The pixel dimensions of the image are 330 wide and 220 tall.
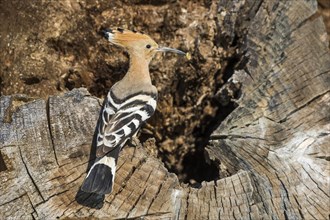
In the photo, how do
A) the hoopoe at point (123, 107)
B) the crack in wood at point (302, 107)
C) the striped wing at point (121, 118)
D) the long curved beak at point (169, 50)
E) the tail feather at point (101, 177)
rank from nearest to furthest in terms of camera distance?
the tail feather at point (101, 177) < the hoopoe at point (123, 107) < the striped wing at point (121, 118) < the crack in wood at point (302, 107) < the long curved beak at point (169, 50)

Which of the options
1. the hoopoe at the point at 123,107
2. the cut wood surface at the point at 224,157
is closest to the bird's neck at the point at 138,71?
the hoopoe at the point at 123,107

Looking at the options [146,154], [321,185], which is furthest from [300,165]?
[146,154]

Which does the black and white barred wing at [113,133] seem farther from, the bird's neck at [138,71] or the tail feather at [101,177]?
the bird's neck at [138,71]

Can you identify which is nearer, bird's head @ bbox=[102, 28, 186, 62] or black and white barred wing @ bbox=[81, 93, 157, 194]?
black and white barred wing @ bbox=[81, 93, 157, 194]

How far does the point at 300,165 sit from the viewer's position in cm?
271

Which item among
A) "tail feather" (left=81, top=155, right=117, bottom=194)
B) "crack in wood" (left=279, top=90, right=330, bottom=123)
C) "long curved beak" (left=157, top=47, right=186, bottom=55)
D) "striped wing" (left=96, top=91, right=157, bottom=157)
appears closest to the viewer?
"tail feather" (left=81, top=155, right=117, bottom=194)

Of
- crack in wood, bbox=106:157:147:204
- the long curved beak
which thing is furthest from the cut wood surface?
the long curved beak

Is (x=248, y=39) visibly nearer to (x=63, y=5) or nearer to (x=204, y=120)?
(x=204, y=120)

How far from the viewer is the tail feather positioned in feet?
7.93

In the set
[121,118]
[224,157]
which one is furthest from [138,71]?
[224,157]

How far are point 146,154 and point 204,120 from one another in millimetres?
1111

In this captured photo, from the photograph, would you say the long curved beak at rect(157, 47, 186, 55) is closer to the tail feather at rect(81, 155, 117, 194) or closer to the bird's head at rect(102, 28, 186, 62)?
A: the bird's head at rect(102, 28, 186, 62)

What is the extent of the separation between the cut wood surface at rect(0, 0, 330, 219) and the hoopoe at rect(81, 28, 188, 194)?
6 centimetres

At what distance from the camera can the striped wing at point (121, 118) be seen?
2750 mm
